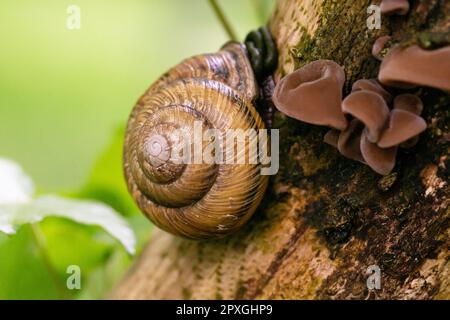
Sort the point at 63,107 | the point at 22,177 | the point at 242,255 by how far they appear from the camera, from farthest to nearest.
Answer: the point at 63,107 → the point at 22,177 → the point at 242,255

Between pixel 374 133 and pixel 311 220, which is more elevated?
pixel 374 133

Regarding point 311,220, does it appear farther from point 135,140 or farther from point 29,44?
point 29,44

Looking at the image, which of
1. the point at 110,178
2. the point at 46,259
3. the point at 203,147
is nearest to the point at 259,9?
the point at 110,178

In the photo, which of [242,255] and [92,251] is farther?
[92,251]

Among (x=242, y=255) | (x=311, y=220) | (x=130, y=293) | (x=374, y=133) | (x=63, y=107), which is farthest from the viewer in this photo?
(x=63, y=107)

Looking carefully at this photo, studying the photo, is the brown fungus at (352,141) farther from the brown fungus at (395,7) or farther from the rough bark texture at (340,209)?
the brown fungus at (395,7)

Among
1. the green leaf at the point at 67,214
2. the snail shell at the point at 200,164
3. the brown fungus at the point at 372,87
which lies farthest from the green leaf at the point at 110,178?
the brown fungus at the point at 372,87

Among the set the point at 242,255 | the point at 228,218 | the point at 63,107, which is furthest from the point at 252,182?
the point at 63,107
